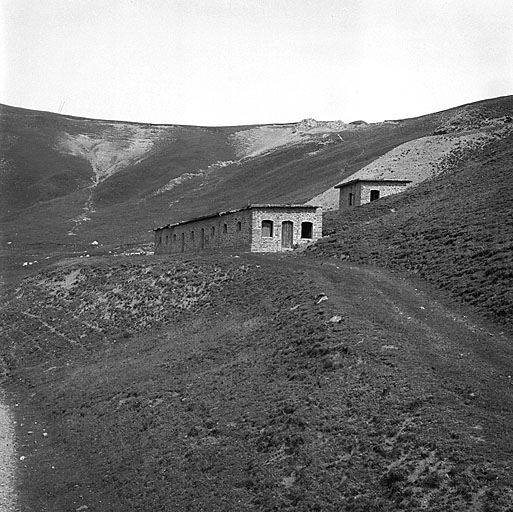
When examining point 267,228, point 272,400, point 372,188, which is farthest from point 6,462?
point 372,188

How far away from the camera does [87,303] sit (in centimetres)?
5350

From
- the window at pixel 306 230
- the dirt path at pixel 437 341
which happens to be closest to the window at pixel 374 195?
the window at pixel 306 230

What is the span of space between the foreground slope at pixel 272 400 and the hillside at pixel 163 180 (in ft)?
120

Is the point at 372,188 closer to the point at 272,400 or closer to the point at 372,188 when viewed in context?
the point at 372,188

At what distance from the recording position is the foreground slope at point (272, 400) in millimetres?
20547

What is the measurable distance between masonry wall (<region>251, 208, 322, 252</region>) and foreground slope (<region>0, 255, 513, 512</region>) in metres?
7.59

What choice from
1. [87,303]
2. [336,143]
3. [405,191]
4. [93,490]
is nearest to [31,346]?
[87,303]

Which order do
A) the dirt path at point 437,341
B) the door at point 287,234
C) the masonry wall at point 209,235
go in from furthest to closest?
1. the masonry wall at point 209,235
2. the door at point 287,234
3. the dirt path at point 437,341

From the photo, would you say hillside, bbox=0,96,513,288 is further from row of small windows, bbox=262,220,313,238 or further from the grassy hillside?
row of small windows, bbox=262,220,313,238

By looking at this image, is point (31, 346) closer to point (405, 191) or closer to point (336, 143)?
point (405, 191)

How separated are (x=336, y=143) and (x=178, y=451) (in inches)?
5460

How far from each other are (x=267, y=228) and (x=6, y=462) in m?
31.5

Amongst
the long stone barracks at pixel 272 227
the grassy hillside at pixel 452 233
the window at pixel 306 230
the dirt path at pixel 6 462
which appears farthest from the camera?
the window at pixel 306 230

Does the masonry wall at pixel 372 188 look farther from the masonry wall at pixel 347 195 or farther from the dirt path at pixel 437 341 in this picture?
the dirt path at pixel 437 341
